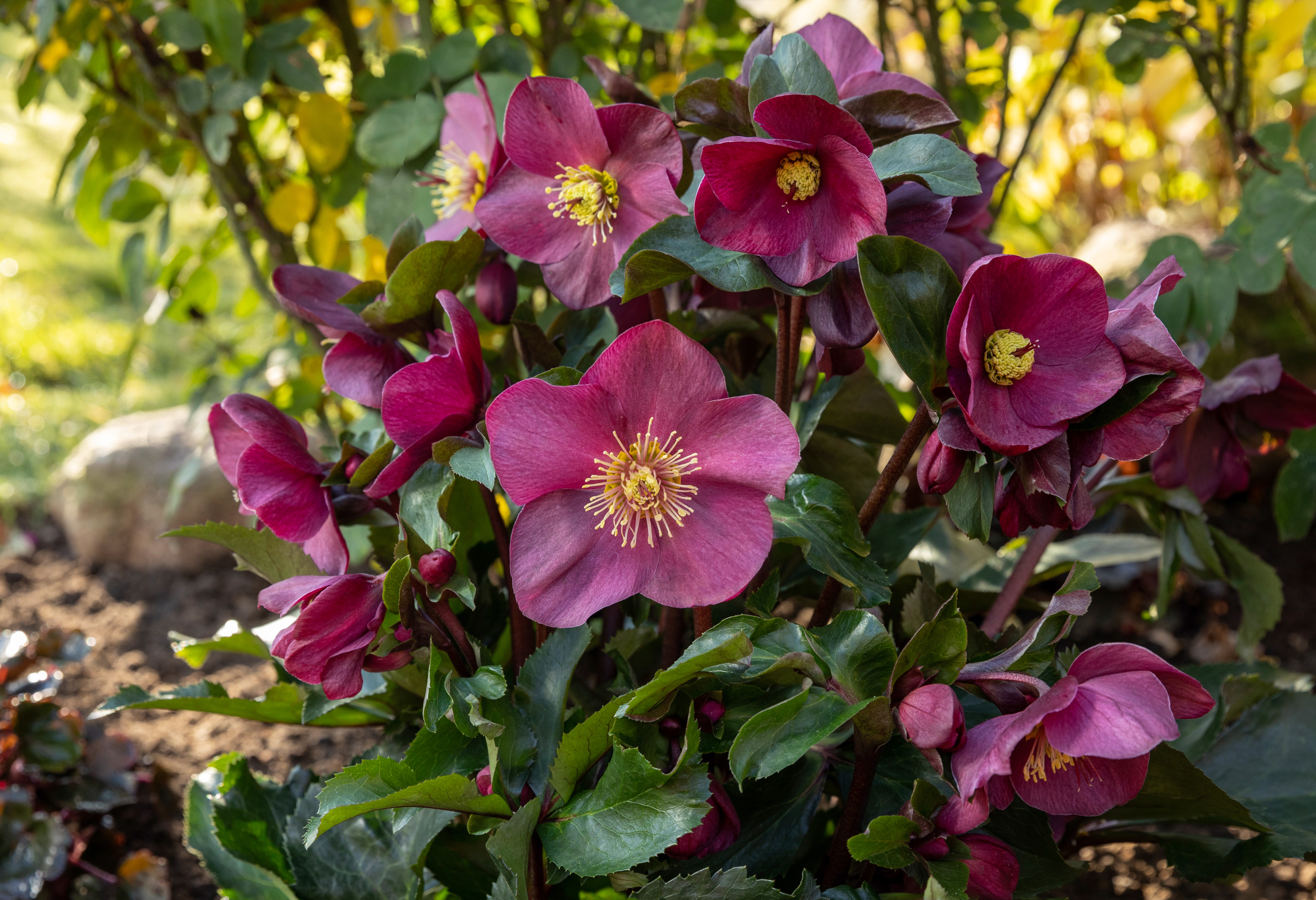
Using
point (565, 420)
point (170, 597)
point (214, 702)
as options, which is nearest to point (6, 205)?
point (170, 597)

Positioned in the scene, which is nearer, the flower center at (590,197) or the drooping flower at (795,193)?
the drooping flower at (795,193)

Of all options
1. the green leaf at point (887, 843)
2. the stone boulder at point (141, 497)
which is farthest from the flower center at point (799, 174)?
the stone boulder at point (141, 497)

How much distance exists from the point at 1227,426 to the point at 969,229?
25 centimetres

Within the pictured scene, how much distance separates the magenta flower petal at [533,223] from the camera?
0.59m

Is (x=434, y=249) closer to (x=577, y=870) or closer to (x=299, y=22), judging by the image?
(x=577, y=870)

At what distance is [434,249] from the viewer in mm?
559

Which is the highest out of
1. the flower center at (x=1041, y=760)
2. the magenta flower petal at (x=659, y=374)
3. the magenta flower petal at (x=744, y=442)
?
the magenta flower petal at (x=659, y=374)

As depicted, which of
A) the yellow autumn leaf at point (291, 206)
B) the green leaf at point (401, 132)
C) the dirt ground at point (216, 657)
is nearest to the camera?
the green leaf at point (401, 132)

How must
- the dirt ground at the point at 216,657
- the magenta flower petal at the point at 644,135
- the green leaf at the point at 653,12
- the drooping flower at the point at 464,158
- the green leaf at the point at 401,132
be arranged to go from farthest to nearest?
1. the dirt ground at the point at 216,657
2. the green leaf at the point at 401,132
3. the green leaf at the point at 653,12
4. the drooping flower at the point at 464,158
5. the magenta flower petal at the point at 644,135

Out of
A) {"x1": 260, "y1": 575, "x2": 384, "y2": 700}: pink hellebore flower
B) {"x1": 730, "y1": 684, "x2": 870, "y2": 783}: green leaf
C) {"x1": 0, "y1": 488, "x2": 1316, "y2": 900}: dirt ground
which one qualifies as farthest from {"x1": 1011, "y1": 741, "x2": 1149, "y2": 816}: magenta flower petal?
{"x1": 0, "y1": 488, "x2": 1316, "y2": 900}: dirt ground

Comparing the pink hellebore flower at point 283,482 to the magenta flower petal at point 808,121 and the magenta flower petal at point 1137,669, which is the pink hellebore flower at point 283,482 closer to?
the magenta flower petal at point 808,121

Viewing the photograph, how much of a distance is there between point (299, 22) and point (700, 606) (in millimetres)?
823

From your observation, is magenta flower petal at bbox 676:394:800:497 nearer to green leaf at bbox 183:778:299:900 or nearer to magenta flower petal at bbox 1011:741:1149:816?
magenta flower petal at bbox 1011:741:1149:816

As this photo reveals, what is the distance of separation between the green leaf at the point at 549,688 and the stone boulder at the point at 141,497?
1355 millimetres
